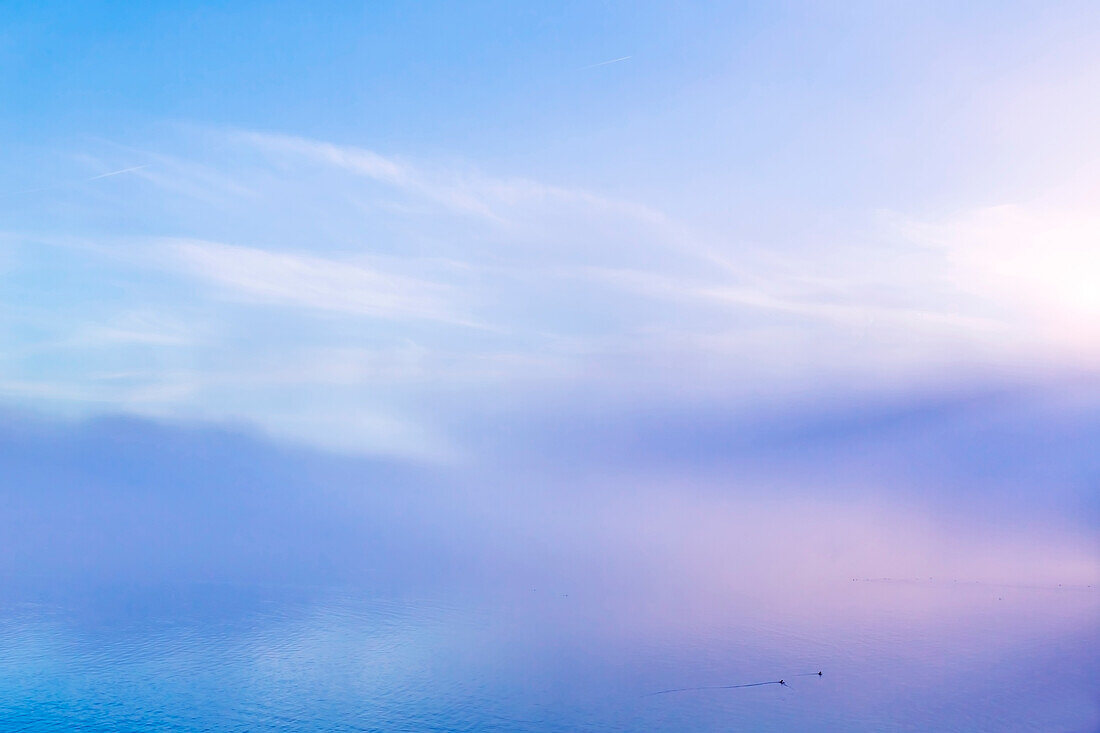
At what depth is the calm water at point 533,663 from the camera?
1442 inches

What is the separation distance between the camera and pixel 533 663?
4619 centimetres

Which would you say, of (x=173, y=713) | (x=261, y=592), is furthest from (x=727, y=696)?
(x=261, y=592)

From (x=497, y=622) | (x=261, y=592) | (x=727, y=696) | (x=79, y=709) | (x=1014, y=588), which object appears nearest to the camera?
(x=79, y=709)

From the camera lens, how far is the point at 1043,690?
4081 cm

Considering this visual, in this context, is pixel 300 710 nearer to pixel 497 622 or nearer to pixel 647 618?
pixel 497 622

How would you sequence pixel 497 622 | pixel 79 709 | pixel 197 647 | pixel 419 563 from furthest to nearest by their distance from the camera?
pixel 419 563 < pixel 497 622 < pixel 197 647 < pixel 79 709

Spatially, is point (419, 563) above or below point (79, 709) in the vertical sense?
above

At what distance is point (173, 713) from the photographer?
36625mm

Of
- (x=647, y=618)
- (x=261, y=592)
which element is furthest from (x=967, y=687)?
(x=261, y=592)

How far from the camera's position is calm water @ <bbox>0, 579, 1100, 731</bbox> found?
36625 millimetres

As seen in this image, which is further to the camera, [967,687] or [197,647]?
[197,647]

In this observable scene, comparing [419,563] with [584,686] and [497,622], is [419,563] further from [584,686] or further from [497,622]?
[584,686]

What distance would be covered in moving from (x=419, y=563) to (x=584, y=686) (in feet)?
175

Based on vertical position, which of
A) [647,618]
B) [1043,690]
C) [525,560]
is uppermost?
[525,560]
